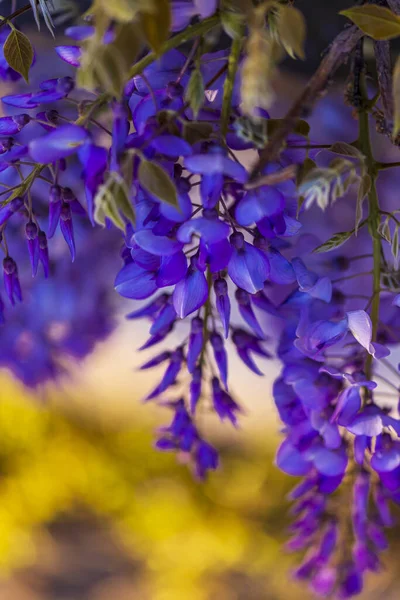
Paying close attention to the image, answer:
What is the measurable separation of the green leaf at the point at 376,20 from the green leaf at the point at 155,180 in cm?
12

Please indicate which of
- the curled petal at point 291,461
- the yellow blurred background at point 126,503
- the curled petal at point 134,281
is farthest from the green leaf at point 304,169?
the yellow blurred background at point 126,503

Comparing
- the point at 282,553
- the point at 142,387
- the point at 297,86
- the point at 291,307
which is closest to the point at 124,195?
the point at 291,307

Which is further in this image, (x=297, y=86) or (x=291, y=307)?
(x=297, y=86)

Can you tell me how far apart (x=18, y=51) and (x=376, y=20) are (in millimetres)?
205

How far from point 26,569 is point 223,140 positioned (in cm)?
88

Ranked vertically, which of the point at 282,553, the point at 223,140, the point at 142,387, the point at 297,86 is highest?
the point at 223,140

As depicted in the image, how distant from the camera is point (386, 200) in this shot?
0.63 m

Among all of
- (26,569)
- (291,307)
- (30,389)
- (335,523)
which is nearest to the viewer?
(291,307)

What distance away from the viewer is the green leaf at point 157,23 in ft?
0.78

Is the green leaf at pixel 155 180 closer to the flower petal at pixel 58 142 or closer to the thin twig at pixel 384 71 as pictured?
the flower petal at pixel 58 142

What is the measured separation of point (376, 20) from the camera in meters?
0.28

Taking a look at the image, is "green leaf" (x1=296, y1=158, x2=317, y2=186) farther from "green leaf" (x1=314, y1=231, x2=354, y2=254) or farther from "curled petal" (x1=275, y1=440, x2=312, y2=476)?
"curled petal" (x1=275, y1=440, x2=312, y2=476)

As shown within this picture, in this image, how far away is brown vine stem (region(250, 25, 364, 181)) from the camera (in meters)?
0.27

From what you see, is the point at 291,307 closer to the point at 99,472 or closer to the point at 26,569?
the point at 99,472
